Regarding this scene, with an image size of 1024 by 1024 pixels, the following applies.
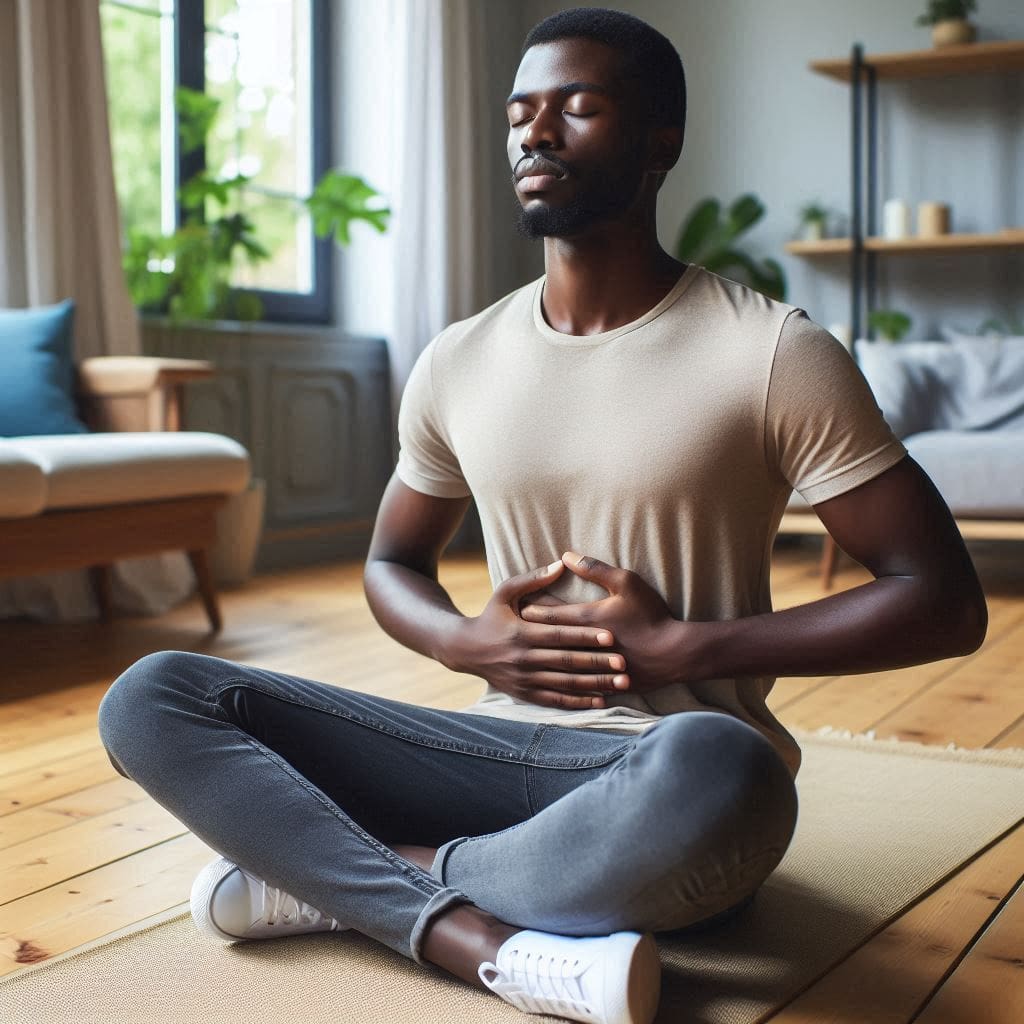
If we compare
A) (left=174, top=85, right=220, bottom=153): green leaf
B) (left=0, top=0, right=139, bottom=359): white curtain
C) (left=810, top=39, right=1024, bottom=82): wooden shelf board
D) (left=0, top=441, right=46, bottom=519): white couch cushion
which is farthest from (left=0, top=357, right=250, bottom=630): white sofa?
(left=810, top=39, right=1024, bottom=82): wooden shelf board

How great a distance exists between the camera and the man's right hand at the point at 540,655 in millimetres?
1234

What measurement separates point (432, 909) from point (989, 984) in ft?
1.72

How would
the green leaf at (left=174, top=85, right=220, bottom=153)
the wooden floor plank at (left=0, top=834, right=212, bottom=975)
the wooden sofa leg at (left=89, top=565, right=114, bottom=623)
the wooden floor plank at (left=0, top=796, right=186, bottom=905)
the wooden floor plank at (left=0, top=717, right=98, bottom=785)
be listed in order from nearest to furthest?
the wooden floor plank at (left=0, top=834, right=212, bottom=975)
the wooden floor plank at (left=0, top=796, right=186, bottom=905)
the wooden floor plank at (left=0, top=717, right=98, bottom=785)
the wooden sofa leg at (left=89, top=565, right=114, bottom=623)
the green leaf at (left=174, top=85, right=220, bottom=153)

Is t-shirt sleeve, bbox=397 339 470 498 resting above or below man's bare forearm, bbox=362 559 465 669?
above

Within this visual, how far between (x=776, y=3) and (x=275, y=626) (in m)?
3.36

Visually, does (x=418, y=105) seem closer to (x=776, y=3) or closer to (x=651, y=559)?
(x=776, y=3)

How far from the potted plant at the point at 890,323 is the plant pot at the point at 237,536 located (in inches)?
90.2

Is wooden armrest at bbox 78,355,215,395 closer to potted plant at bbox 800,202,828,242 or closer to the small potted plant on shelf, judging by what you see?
potted plant at bbox 800,202,828,242

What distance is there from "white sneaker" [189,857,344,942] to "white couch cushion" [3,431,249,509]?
4.88 ft

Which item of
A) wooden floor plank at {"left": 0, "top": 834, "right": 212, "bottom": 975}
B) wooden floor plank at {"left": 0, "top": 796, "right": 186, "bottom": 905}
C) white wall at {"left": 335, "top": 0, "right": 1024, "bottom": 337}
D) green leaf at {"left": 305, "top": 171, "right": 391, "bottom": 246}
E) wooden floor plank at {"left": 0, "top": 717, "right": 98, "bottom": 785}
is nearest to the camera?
wooden floor plank at {"left": 0, "top": 834, "right": 212, "bottom": 975}

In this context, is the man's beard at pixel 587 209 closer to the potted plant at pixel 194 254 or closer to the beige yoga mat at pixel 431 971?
the beige yoga mat at pixel 431 971

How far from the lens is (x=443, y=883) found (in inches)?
48.9

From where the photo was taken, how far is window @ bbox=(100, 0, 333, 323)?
4090 millimetres

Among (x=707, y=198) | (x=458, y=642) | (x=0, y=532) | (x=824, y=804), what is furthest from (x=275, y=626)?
(x=707, y=198)
